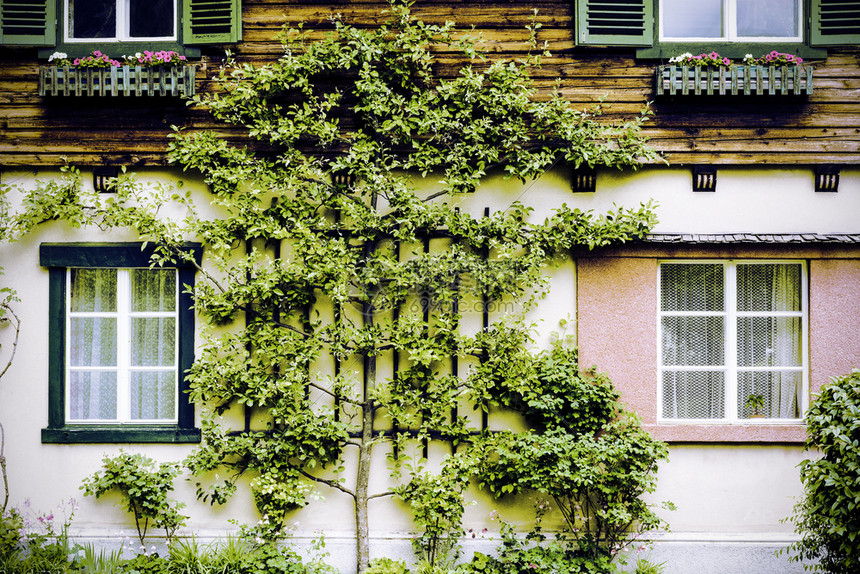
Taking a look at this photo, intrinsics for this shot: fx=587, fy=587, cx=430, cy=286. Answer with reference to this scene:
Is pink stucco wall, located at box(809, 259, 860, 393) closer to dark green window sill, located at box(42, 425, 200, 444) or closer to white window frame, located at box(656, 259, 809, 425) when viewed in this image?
white window frame, located at box(656, 259, 809, 425)

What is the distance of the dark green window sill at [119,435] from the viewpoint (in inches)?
228

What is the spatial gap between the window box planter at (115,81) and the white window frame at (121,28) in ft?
1.40

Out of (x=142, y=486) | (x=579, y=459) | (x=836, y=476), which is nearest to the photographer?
(x=836, y=476)

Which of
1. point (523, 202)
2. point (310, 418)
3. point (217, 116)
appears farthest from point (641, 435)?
point (217, 116)

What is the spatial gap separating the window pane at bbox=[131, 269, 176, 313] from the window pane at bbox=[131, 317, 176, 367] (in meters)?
0.13

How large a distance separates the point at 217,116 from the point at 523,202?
123 inches

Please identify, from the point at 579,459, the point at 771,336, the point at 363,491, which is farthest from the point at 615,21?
the point at 363,491

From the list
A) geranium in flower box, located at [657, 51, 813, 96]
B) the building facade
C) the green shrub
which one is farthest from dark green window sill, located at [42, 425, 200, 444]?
geranium in flower box, located at [657, 51, 813, 96]

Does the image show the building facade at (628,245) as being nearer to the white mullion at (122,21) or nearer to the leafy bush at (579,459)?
the white mullion at (122,21)

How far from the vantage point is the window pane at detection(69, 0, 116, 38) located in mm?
6086

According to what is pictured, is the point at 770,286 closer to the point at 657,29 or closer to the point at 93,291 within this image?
the point at 657,29

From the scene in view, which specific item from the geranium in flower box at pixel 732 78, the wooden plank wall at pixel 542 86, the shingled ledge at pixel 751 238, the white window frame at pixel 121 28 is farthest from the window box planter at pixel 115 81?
the shingled ledge at pixel 751 238

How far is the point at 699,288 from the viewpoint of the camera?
5.96 metres

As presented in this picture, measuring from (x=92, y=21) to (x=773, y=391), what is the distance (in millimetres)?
7949
